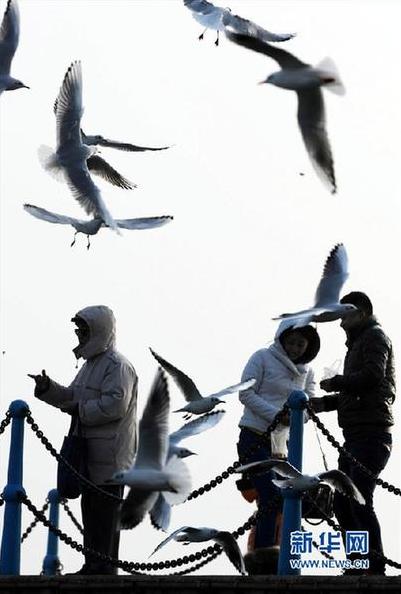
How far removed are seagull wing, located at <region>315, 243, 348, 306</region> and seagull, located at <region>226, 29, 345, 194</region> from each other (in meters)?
1.73

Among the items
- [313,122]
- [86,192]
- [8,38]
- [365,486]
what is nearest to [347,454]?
[365,486]

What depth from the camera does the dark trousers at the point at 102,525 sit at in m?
13.8

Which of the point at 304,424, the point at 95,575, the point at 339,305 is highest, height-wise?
the point at 339,305

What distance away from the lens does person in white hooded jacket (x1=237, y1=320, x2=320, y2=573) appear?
13805mm

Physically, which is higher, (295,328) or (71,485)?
(295,328)

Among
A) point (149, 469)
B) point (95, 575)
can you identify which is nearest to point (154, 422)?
point (149, 469)

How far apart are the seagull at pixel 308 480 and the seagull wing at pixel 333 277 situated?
1521mm

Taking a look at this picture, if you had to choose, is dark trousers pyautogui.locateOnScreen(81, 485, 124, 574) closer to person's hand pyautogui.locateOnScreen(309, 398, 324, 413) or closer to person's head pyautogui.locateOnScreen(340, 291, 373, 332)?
person's hand pyautogui.locateOnScreen(309, 398, 324, 413)

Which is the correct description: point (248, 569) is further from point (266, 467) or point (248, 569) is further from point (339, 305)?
point (339, 305)

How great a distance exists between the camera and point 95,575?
13.7m

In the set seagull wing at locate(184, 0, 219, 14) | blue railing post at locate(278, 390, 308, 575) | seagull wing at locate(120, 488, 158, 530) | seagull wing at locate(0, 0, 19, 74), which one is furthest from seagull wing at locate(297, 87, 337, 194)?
seagull wing at locate(0, 0, 19, 74)

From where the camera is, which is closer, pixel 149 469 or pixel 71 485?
pixel 149 469

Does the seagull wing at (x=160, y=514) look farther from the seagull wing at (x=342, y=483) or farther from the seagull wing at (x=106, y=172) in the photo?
the seagull wing at (x=106, y=172)

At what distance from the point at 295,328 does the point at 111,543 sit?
182 cm
